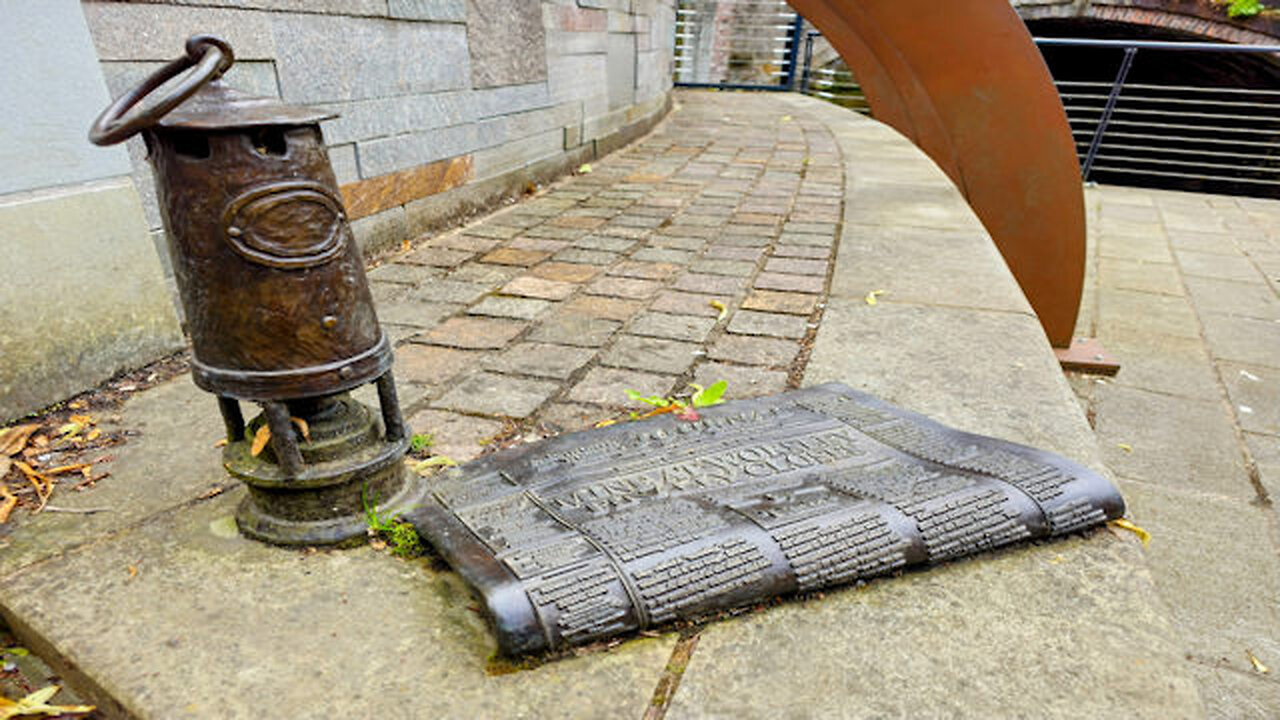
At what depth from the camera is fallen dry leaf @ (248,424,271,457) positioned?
1.61 meters

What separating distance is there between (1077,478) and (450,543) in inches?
58.7

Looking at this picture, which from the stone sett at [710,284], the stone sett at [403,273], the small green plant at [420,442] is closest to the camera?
the small green plant at [420,442]

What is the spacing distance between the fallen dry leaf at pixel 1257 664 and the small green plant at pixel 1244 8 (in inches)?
598

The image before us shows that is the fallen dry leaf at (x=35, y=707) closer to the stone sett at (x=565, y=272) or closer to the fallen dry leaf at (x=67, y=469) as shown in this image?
the fallen dry leaf at (x=67, y=469)

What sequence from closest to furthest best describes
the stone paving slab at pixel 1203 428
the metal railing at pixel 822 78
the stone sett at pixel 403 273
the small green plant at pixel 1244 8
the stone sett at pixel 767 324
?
the stone paving slab at pixel 1203 428
the stone sett at pixel 767 324
the stone sett at pixel 403 273
the small green plant at pixel 1244 8
the metal railing at pixel 822 78

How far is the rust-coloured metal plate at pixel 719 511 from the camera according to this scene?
4.68 feet

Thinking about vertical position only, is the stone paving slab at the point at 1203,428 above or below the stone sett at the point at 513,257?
below

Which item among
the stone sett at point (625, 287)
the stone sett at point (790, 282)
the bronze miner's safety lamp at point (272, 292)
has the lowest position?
the stone sett at point (790, 282)

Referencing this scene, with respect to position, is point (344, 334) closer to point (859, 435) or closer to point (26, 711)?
point (26, 711)

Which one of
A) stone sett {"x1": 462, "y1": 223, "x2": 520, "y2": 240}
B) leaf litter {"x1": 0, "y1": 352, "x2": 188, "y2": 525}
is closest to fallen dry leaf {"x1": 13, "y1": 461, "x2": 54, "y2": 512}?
leaf litter {"x1": 0, "y1": 352, "x2": 188, "y2": 525}

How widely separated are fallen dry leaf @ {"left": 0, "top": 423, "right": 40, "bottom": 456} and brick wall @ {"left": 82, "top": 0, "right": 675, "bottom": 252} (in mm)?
790

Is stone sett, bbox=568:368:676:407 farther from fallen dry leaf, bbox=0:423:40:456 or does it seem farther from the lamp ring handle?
fallen dry leaf, bbox=0:423:40:456

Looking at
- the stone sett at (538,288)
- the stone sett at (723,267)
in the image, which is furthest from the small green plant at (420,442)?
the stone sett at (723,267)

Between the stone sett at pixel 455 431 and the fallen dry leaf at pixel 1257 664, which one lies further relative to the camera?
the fallen dry leaf at pixel 1257 664
